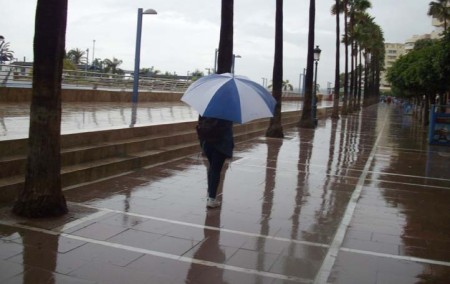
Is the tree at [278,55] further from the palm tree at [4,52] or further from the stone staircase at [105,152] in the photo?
the palm tree at [4,52]

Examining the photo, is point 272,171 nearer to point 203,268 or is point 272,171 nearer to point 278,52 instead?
point 203,268

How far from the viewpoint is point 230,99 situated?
599 centimetres

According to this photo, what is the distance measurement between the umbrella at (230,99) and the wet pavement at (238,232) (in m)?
1.34

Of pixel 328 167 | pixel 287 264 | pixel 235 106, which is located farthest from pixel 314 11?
pixel 287 264

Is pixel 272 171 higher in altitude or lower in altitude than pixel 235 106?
lower

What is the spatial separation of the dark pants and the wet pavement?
0.34 meters

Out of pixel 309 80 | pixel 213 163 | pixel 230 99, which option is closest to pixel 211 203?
pixel 213 163

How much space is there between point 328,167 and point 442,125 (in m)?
10.4

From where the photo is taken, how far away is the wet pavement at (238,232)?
4523 millimetres

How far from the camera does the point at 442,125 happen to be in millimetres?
19781

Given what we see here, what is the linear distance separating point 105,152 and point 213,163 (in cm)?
294

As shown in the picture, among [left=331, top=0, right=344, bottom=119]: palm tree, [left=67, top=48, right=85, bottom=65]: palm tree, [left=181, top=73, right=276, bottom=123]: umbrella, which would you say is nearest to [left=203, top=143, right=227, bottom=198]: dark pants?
[left=181, top=73, right=276, bottom=123]: umbrella

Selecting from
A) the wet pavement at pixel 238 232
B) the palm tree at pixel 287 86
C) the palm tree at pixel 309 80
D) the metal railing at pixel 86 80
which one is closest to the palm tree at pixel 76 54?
the palm tree at pixel 287 86

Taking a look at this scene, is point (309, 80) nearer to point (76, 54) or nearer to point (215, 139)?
point (215, 139)
